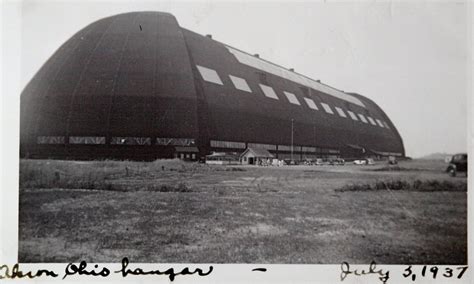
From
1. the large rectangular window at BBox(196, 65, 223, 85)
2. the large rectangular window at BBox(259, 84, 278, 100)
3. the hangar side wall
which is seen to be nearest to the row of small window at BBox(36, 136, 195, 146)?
the hangar side wall

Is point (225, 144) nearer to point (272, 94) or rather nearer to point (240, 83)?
point (240, 83)

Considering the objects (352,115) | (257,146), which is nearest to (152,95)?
(257,146)

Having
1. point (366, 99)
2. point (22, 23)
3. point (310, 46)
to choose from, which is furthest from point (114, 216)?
point (366, 99)

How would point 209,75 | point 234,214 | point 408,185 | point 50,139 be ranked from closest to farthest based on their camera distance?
point 234,214 → point 408,185 → point 50,139 → point 209,75

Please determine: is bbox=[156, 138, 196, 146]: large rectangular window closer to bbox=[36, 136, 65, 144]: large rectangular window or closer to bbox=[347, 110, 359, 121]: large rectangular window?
bbox=[36, 136, 65, 144]: large rectangular window

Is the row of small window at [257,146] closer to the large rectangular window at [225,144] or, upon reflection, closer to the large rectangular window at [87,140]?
the large rectangular window at [225,144]

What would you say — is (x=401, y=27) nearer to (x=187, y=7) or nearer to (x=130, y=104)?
(x=187, y=7)
